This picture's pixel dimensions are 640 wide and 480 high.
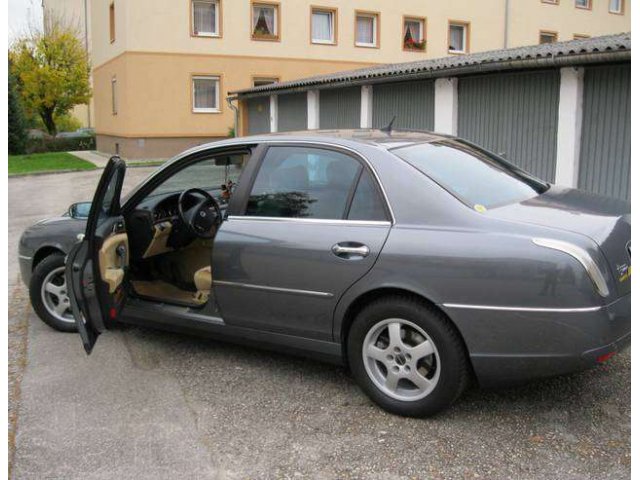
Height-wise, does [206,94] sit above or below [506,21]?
below

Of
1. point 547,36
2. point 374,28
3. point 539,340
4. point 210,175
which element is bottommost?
point 539,340

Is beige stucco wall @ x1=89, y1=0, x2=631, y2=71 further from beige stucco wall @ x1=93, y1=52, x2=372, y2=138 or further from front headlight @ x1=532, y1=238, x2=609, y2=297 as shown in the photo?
front headlight @ x1=532, y1=238, x2=609, y2=297

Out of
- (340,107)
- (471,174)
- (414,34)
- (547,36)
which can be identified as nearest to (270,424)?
(471,174)

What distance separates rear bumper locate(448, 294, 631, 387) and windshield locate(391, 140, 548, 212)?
2.11 feet

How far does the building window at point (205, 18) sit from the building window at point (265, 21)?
4.66 feet

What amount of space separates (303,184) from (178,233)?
149 cm

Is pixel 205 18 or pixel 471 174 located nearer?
pixel 471 174

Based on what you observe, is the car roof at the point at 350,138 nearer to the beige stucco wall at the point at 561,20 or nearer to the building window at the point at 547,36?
the beige stucco wall at the point at 561,20

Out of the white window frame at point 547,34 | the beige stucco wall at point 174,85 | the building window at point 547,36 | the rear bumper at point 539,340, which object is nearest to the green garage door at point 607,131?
the rear bumper at point 539,340

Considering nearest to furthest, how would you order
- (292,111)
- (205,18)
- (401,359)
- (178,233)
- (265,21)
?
(401,359), (178,233), (292,111), (205,18), (265,21)

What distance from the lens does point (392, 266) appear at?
374 centimetres

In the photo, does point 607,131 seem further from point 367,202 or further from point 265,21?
point 265,21

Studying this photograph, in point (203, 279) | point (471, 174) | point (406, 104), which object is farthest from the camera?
point (406, 104)

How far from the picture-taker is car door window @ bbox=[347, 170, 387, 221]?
393cm
